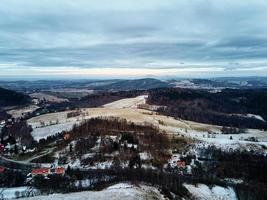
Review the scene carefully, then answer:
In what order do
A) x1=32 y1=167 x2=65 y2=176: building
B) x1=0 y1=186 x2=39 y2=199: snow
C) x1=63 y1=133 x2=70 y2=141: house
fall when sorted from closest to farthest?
x1=0 y1=186 x2=39 y2=199: snow, x1=32 y1=167 x2=65 y2=176: building, x1=63 y1=133 x2=70 y2=141: house

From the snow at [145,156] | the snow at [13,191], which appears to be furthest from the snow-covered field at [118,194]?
the snow at [145,156]

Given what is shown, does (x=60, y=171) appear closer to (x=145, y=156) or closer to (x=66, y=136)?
(x=145, y=156)

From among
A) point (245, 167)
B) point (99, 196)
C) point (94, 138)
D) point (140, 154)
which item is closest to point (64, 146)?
point (94, 138)

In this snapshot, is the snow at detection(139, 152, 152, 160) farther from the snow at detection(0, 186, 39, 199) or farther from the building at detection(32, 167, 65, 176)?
the snow at detection(0, 186, 39, 199)

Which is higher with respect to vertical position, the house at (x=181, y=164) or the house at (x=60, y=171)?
the house at (x=60, y=171)

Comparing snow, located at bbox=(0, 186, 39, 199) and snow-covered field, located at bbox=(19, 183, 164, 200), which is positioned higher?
snow-covered field, located at bbox=(19, 183, 164, 200)

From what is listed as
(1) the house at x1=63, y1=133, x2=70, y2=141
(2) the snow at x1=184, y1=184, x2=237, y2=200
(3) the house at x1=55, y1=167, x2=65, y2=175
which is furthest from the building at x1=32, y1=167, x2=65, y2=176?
(1) the house at x1=63, y1=133, x2=70, y2=141

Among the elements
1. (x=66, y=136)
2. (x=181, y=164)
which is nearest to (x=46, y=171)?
(x=181, y=164)

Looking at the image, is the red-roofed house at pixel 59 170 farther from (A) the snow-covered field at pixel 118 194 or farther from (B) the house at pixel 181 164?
(B) the house at pixel 181 164
